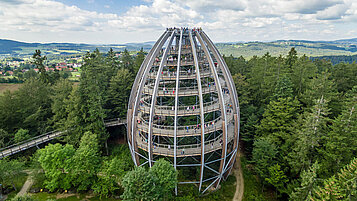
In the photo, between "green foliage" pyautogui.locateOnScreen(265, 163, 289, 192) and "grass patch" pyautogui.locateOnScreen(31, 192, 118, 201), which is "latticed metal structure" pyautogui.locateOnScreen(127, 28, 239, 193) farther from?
"grass patch" pyautogui.locateOnScreen(31, 192, 118, 201)

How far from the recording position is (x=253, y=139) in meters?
32.3

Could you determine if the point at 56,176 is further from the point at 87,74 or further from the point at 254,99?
the point at 254,99

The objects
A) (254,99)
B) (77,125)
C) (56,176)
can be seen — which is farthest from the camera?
(254,99)

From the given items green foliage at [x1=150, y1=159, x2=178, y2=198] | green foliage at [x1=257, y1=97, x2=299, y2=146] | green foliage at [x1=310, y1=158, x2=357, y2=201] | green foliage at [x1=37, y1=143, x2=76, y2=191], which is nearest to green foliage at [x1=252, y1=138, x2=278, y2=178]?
green foliage at [x1=257, y1=97, x2=299, y2=146]

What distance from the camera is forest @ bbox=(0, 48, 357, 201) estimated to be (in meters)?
18.7

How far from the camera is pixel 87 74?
3350 centimetres

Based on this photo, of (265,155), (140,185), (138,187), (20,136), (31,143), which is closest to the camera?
(140,185)

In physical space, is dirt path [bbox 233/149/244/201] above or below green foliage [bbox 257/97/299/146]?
below

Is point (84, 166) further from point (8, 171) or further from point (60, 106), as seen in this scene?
point (60, 106)

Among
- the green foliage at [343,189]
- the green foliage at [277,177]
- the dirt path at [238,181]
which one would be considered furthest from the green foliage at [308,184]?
the dirt path at [238,181]

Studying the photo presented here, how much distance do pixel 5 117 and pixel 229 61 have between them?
→ 5528 centimetres

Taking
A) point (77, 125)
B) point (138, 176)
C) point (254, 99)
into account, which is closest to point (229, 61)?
point (254, 99)

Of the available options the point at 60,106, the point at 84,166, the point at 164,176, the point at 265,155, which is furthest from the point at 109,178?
the point at 265,155

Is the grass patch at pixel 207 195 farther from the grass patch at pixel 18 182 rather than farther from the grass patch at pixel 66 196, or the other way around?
the grass patch at pixel 18 182
